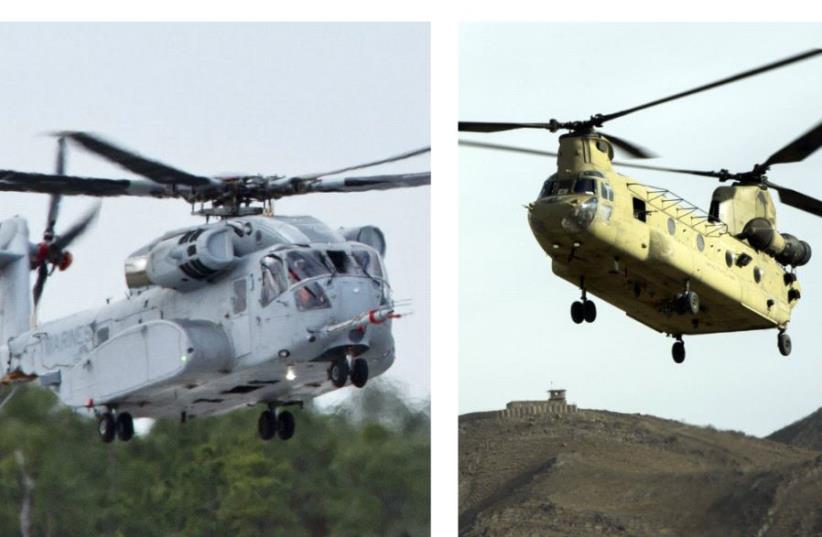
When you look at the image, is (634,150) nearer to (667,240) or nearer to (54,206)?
(667,240)

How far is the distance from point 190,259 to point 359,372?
2.85 meters

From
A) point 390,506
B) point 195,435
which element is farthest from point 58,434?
point 390,506

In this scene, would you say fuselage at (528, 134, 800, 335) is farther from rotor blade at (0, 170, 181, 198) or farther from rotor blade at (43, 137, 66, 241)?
rotor blade at (43, 137, 66, 241)

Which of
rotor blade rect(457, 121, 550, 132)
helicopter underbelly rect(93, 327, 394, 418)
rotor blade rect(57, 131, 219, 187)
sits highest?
rotor blade rect(57, 131, 219, 187)

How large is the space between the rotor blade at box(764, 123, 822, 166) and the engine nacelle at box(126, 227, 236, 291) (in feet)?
23.8

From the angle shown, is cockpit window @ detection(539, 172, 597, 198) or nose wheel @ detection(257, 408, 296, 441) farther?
nose wheel @ detection(257, 408, 296, 441)

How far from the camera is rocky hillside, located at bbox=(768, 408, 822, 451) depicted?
164 feet

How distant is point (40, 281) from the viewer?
3566 cm

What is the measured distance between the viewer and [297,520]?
4241cm

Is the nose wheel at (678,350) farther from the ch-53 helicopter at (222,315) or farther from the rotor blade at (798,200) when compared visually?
the ch-53 helicopter at (222,315)

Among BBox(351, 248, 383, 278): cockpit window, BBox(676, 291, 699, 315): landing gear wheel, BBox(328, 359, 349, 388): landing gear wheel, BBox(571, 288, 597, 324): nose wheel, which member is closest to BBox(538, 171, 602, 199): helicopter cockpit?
BBox(571, 288, 597, 324): nose wheel

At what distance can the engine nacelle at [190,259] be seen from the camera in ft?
103

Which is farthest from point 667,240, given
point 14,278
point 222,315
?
point 14,278

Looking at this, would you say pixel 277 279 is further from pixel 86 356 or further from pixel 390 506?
pixel 390 506
